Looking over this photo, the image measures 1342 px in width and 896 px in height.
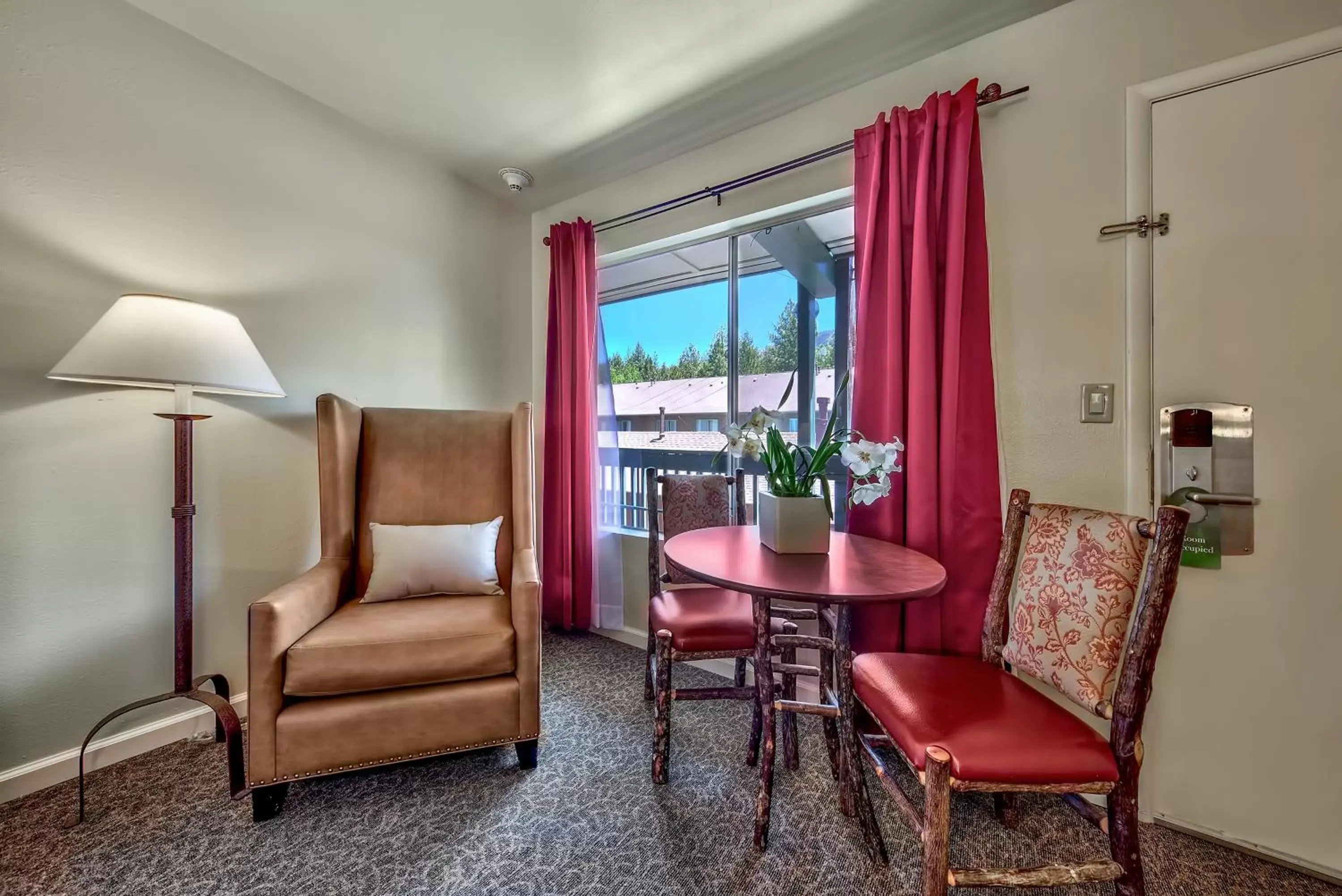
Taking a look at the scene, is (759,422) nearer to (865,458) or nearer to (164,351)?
(865,458)

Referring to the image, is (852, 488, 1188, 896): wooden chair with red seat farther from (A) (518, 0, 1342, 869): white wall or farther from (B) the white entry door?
(B) the white entry door

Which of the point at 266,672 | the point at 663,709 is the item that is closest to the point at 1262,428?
the point at 663,709

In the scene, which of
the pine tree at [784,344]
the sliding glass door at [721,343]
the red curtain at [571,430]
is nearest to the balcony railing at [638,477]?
the sliding glass door at [721,343]

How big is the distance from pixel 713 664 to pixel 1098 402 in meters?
1.85

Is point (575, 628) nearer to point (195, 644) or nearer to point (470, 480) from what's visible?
point (470, 480)

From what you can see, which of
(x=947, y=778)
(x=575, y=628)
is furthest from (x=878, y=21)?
(x=575, y=628)

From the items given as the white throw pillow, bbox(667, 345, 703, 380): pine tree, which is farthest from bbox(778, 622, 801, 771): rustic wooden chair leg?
bbox(667, 345, 703, 380): pine tree

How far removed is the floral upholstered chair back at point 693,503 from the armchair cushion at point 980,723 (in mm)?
894

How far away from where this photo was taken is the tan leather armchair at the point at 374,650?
1348mm

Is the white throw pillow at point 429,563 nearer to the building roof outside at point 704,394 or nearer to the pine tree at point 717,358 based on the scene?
the building roof outside at point 704,394

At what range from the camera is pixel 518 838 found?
1.30 meters

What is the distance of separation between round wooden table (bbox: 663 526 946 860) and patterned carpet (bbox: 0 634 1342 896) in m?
0.11

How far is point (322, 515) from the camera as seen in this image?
1851 mm

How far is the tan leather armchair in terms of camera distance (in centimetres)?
135
